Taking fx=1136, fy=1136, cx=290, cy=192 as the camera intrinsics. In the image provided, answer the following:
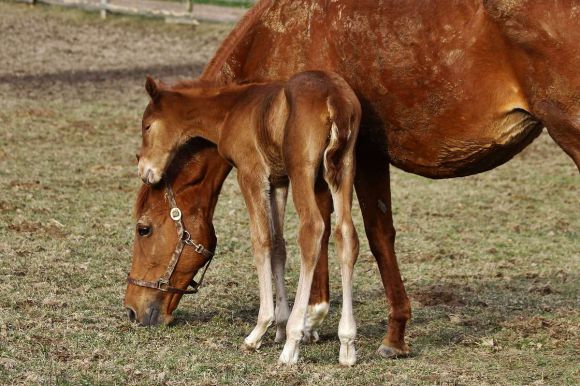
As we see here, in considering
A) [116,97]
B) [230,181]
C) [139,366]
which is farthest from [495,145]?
[116,97]

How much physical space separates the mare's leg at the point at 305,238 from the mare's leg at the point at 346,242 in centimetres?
11

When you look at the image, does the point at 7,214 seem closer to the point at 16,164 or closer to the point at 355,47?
the point at 16,164

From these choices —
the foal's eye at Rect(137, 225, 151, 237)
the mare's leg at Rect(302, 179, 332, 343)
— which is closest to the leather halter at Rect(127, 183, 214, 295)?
the foal's eye at Rect(137, 225, 151, 237)

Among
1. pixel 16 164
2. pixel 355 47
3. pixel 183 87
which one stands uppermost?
pixel 355 47

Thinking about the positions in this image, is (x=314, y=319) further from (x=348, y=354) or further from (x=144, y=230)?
(x=144, y=230)

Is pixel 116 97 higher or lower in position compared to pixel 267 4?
lower

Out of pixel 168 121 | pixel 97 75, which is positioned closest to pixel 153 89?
pixel 168 121

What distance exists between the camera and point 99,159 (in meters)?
12.8

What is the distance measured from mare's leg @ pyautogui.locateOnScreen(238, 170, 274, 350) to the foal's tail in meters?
0.44

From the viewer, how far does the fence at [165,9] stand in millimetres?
23922

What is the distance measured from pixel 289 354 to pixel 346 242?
0.64 metres

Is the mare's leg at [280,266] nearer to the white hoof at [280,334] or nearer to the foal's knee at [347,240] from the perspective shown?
the white hoof at [280,334]

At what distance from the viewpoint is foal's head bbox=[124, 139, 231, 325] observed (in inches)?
256

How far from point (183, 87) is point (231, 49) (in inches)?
15.3
